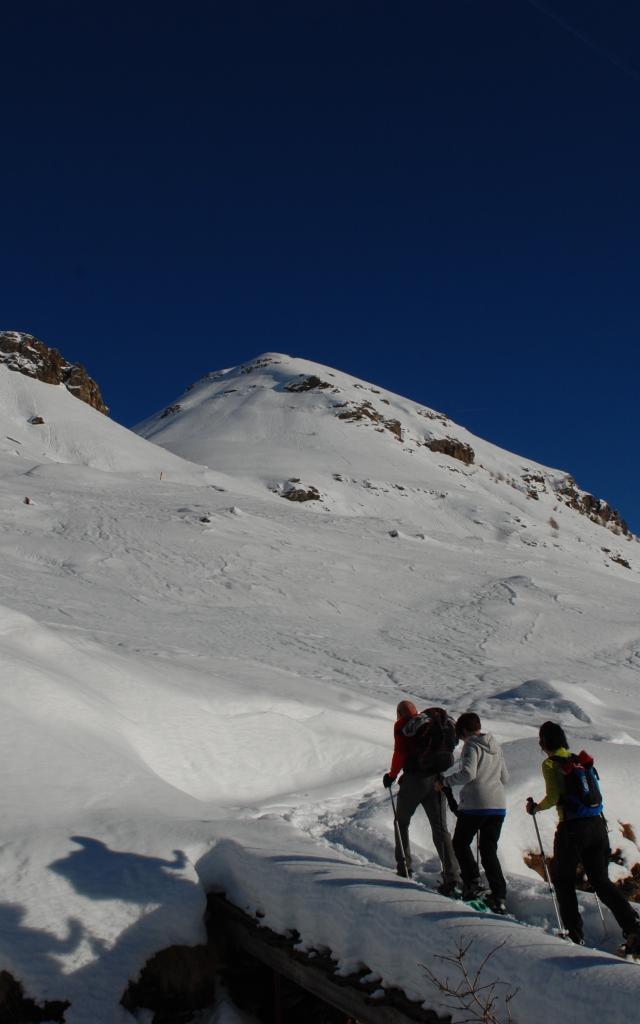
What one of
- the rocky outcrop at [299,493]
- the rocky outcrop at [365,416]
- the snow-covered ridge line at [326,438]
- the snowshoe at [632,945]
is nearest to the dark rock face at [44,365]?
the snow-covered ridge line at [326,438]

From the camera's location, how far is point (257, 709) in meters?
10.3

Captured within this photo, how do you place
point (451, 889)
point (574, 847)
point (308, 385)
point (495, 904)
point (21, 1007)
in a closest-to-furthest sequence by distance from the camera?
point (21, 1007) < point (574, 847) < point (495, 904) < point (451, 889) < point (308, 385)

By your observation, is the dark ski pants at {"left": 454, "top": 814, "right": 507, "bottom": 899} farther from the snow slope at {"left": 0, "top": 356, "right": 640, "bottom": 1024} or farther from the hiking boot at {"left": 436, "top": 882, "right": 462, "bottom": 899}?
the snow slope at {"left": 0, "top": 356, "right": 640, "bottom": 1024}

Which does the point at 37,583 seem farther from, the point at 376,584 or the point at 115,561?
the point at 376,584

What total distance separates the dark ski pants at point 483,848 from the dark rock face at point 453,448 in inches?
3698

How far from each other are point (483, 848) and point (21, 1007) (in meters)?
3.33

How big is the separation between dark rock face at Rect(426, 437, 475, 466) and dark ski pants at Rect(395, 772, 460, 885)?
93782mm

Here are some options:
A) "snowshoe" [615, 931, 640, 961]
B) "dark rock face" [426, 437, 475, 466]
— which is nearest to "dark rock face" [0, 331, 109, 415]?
"dark rock face" [426, 437, 475, 466]

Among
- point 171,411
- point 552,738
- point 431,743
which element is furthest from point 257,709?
point 171,411

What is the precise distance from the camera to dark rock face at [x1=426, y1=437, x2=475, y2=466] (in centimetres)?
9943

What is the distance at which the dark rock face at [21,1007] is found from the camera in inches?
158

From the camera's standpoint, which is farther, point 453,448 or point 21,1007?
point 453,448

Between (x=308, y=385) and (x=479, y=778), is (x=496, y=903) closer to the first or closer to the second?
(x=479, y=778)

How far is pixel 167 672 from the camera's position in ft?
35.2
